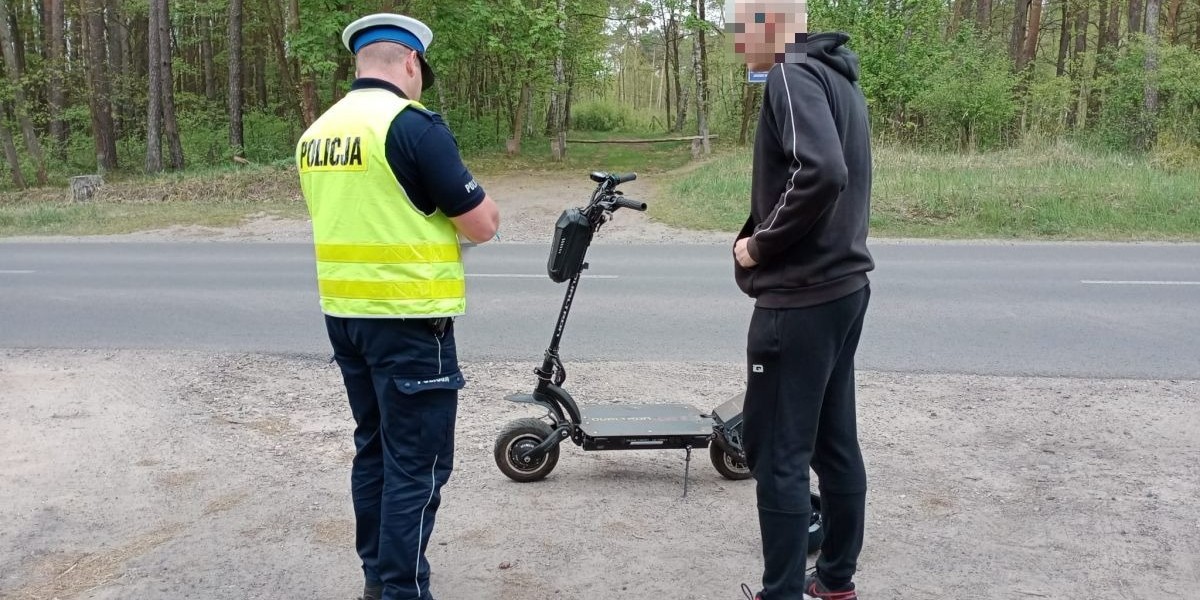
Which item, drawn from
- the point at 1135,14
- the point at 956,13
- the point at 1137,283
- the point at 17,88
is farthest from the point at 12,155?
the point at 1135,14

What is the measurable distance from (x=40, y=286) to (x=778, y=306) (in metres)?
10.7

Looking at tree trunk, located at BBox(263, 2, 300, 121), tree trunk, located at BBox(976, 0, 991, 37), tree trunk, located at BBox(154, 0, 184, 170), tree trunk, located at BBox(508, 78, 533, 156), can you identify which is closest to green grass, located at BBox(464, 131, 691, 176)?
tree trunk, located at BBox(508, 78, 533, 156)

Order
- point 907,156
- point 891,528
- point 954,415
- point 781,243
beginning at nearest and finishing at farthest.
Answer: point 781,243 → point 891,528 → point 954,415 → point 907,156

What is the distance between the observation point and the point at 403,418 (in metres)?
3.01

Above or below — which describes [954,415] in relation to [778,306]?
below

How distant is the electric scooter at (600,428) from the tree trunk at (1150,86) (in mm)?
19938

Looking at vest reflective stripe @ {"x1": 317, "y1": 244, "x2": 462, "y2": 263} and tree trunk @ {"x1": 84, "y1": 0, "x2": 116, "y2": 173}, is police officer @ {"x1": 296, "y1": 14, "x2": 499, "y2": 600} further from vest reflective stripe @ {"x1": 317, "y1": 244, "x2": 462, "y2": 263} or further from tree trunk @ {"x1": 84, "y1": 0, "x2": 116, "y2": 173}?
tree trunk @ {"x1": 84, "y1": 0, "x2": 116, "y2": 173}

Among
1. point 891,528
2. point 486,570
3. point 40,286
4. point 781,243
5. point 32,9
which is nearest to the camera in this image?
point 781,243

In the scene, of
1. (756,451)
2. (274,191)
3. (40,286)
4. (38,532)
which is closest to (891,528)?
(756,451)

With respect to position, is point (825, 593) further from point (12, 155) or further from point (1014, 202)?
point (12, 155)

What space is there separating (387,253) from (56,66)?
2572 cm

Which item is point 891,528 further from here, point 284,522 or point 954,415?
point 284,522

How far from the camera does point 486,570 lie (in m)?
3.64

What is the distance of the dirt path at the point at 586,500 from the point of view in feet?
11.7
